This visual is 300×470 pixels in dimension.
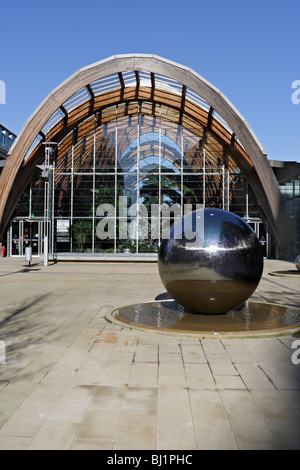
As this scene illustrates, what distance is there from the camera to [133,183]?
33.3 metres

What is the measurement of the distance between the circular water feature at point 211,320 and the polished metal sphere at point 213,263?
0.38 metres

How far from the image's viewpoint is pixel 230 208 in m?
33.1

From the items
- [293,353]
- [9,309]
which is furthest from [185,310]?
[9,309]

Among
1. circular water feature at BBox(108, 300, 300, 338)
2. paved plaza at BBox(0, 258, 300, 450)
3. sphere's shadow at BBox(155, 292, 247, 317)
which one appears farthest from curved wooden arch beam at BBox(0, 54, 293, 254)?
paved plaza at BBox(0, 258, 300, 450)

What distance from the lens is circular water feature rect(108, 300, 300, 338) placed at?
7.43m

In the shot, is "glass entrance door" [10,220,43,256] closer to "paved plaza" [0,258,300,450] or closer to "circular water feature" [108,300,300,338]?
"circular water feature" [108,300,300,338]

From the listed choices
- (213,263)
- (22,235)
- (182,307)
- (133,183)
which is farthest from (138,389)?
(22,235)

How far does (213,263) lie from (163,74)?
22876 millimetres

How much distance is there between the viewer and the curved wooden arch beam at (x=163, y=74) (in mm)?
27328

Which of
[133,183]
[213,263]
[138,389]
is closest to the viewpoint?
[138,389]

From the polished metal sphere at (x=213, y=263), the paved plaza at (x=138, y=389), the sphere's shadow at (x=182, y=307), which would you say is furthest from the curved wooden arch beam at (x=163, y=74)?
the paved plaza at (x=138, y=389)

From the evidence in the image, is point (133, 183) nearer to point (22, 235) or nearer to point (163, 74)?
point (163, 74)

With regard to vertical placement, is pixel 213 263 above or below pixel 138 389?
above

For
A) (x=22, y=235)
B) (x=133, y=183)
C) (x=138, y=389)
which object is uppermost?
(x=133, y=183)
